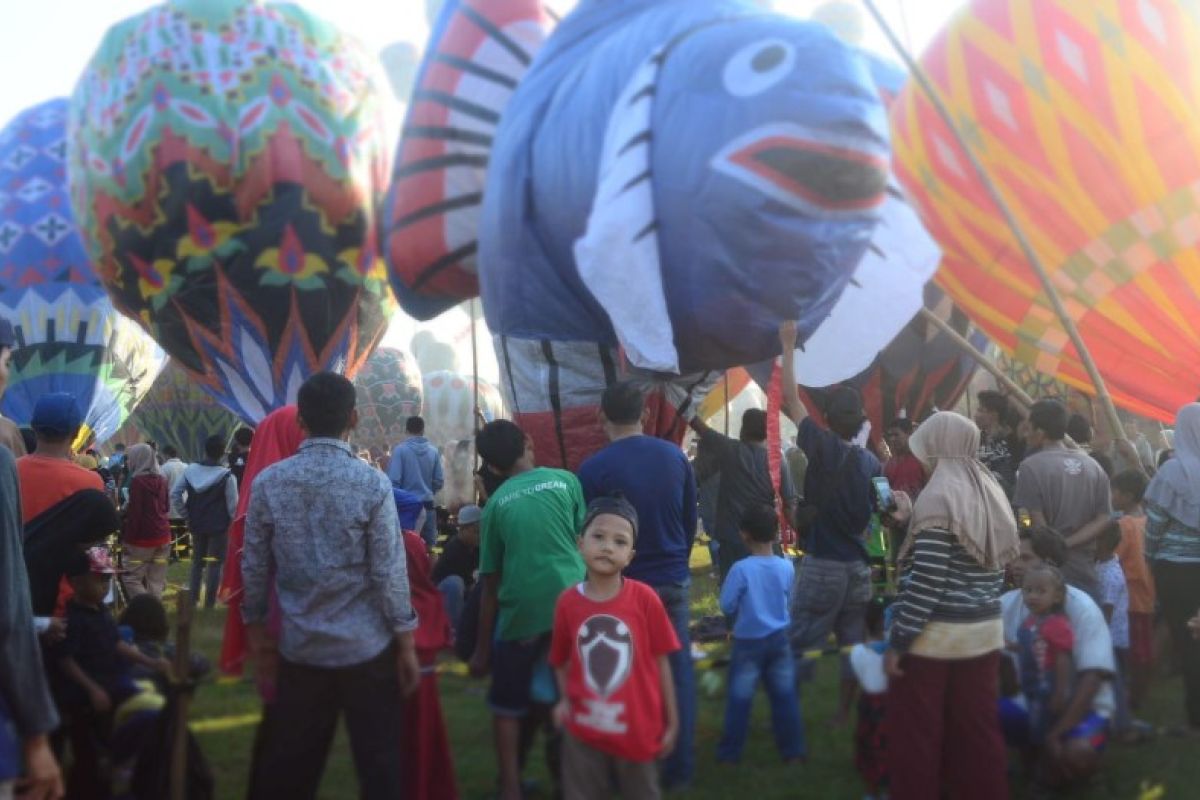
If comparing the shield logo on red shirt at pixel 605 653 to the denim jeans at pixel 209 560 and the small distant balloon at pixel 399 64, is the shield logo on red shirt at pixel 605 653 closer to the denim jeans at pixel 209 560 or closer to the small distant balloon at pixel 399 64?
the denim jeans at pixel 209 560

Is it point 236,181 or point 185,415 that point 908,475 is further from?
point 185,415

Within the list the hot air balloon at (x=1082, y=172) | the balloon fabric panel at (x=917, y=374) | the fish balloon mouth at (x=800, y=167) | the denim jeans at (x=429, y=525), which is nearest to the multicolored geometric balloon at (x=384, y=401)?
the denim jeans at (x=429, y=525)

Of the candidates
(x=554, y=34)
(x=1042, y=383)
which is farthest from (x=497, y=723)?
(x=1042, y=383)

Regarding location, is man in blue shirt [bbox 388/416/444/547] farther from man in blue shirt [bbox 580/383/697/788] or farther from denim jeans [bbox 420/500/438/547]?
man in blue shirt [bbox 580/383/697/788]

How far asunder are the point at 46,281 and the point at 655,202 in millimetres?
13156

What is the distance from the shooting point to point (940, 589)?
3879mm

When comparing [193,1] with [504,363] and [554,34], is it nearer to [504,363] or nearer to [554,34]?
[554,34]

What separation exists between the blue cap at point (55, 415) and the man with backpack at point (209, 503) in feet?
16.3

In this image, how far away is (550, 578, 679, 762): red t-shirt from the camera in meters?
3.48

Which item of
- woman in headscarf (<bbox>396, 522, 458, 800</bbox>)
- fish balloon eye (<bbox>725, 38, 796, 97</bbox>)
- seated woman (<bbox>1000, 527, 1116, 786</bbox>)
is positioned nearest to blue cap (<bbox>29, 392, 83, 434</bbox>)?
woman in headscarf (<bbox>396, 522, 458, 800</bbox>)

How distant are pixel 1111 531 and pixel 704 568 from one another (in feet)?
22.2

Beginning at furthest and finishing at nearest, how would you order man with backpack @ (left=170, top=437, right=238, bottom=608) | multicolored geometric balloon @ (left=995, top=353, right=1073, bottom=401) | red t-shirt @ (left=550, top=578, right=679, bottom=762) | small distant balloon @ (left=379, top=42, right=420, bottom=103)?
multicolored geometric balloon @ (left=995, top=353, right=1073, bottom=401) < small distant balloon @ (left=379, top=42, right=420, bottom=103) < man with backpack @ (left=170, top=437, right=238, bottom=608) < red t-shirt @ (left=550, top=578, right=679, bottom=762)

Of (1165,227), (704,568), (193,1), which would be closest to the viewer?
(1165,227)

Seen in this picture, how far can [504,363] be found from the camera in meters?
5.83
